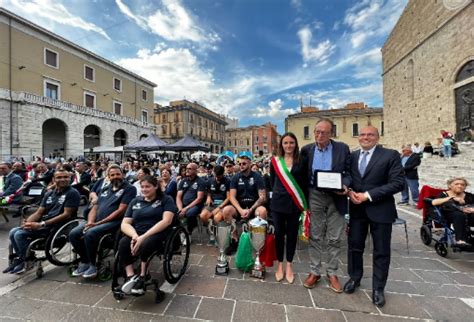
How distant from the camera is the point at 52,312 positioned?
86.4 inches

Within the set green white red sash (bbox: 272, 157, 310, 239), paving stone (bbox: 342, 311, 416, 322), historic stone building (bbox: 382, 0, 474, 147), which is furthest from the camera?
→ historic stone building (bbox: 382, 0, 474, 147)

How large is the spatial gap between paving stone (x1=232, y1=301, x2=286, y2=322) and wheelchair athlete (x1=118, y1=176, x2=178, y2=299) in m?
0.83

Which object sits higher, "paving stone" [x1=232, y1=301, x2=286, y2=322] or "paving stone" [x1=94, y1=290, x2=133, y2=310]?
"paving stone" [x1=94, y1=290, x2=133, y2=310]

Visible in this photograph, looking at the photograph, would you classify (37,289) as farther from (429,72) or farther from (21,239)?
(429,72)

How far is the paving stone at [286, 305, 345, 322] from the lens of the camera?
6.77 ft

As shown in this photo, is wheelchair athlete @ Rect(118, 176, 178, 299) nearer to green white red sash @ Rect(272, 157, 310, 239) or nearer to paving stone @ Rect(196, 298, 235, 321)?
paving stone @ Rect(196, 298, 235, 321)

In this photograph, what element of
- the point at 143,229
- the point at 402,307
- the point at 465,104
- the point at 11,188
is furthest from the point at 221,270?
the point at 465,104

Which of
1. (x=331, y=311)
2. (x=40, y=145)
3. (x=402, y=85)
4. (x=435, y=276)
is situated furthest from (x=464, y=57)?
(x=40, y=145)

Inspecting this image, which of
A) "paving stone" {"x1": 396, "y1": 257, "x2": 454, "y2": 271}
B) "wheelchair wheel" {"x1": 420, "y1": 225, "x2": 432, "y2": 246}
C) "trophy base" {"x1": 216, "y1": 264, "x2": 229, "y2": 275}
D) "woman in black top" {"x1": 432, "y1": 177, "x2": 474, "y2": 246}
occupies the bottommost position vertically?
"paving stone" {"x1": 396, "y1": 257, "x2": 454, "y2": 271}

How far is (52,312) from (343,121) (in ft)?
135

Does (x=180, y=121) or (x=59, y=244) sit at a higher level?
(x=180, y=121)

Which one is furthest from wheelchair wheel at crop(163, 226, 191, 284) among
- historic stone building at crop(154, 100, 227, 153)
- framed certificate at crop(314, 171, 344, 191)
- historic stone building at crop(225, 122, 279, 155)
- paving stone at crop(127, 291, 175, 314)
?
historic stone building at crop(225, 122, 279, 155)

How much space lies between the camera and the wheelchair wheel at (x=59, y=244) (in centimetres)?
276

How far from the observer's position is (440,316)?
81.9 inches
